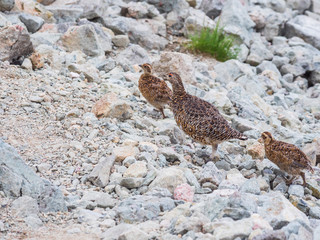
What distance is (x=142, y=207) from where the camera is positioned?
5.09 m

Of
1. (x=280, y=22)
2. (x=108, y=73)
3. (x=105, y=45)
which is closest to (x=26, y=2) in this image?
(x=105, y=45)

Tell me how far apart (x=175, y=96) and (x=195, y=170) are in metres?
1.61

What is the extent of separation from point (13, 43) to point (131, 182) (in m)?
4.32

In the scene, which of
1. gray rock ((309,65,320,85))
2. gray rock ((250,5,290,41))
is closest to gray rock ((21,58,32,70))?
gray rock ((309,65,320,85))

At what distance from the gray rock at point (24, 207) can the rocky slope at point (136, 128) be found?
1cm

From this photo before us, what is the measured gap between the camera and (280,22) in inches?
624

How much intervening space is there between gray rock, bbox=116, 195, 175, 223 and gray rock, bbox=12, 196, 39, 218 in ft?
2.91

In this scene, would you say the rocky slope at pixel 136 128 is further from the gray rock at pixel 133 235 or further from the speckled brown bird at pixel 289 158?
the speckled brown bird at pixel 289 158

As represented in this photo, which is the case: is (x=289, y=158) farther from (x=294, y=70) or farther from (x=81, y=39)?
(x=294, y=70)

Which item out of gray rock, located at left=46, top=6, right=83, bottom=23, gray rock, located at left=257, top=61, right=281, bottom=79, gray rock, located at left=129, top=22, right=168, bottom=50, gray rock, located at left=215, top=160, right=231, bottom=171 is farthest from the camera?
gray rock, located at left=257, top=61, right=281, bottom=79

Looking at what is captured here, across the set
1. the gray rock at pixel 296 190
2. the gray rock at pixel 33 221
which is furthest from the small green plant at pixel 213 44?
the gray rock at pixel 33 221

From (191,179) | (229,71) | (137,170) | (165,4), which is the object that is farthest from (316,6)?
(137,170)

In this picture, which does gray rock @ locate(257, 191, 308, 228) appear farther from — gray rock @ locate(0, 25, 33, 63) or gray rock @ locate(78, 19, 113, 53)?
gray rock @ locate(78, 19, 113, 53)

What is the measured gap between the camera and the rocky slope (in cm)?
487
